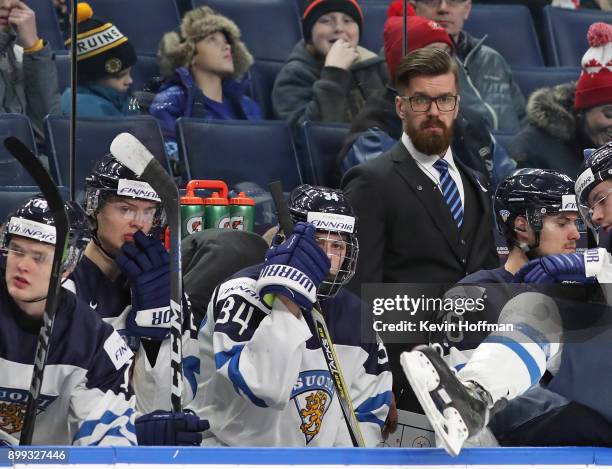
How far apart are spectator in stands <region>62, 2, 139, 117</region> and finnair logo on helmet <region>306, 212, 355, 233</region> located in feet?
2.91

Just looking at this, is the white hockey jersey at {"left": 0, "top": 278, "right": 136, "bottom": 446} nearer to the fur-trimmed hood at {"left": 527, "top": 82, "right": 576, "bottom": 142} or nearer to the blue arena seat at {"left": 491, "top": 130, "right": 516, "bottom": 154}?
the blue arena seat at {"left": 491, "top": 130, "right": 516, "bottom": 154}

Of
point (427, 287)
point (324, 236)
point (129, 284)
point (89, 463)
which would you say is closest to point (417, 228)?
point (427, 287)

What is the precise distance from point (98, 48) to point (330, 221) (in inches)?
41.2

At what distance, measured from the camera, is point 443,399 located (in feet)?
7.04

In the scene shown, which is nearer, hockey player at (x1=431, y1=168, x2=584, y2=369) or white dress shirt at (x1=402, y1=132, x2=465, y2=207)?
hockey player at (x1=431, y1=168, x2=584, y2=369)

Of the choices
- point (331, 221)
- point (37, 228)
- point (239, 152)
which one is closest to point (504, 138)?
point (239, 152)

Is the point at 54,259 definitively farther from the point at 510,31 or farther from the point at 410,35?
the point at 510,31

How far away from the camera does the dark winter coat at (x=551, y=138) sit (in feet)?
12.3

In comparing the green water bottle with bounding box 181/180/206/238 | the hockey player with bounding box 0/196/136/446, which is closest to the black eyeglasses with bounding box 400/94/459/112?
the green water bottle with bounding box 181/180/206/238

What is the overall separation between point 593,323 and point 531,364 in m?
0.19

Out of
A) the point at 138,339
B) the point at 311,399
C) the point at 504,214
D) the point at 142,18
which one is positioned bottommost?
the point at 311,399

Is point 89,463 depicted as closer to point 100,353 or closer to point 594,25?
point 100,353

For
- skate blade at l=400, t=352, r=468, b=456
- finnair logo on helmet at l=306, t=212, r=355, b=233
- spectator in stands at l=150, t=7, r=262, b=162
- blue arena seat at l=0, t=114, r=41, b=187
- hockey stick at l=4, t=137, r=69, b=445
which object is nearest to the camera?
skate blade at l=400, t=352, r=468, b=456

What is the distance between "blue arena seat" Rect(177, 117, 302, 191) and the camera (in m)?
3.62
